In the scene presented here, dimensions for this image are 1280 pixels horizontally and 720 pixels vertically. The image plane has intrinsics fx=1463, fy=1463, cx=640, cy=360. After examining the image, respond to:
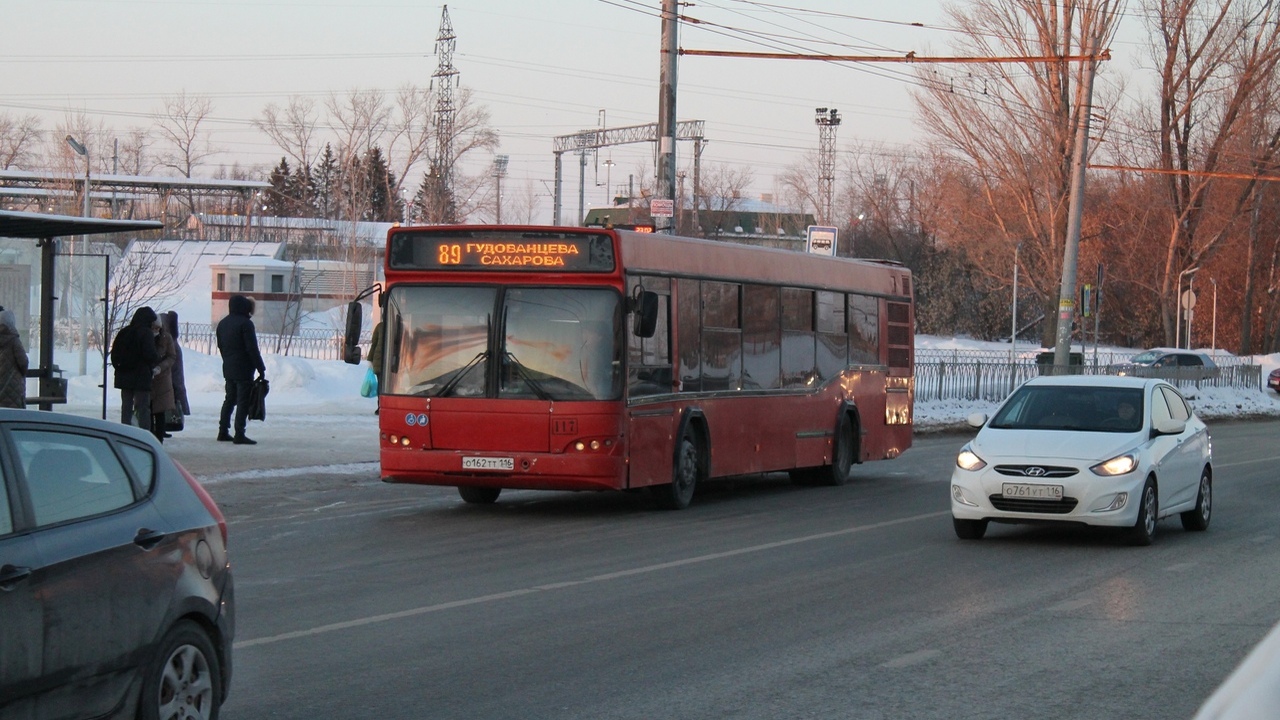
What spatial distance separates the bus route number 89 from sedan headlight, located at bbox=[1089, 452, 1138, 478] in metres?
6.27

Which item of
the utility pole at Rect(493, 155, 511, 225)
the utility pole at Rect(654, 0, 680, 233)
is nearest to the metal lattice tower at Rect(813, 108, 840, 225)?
the utility pole at Rect(493, 155, 511, 225)

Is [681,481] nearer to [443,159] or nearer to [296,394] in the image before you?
[296,394]

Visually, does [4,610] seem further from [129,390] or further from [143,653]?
[129,390]

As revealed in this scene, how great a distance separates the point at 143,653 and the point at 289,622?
3.46 metres

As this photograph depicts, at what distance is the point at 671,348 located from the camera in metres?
15.1

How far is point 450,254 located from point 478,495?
306 cm

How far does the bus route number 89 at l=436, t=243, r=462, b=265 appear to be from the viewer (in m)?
14.4

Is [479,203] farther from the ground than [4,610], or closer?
farther from the ground

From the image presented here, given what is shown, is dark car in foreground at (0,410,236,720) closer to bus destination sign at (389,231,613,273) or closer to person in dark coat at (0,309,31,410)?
bus destination sign at (389,231,613,273)

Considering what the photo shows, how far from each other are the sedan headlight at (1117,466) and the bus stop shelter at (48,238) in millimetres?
9253

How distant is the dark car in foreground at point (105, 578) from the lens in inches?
188

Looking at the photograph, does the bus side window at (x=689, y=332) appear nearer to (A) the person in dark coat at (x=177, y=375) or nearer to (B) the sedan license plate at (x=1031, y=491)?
(B) the sedan license plate at (x=1031, y=491)

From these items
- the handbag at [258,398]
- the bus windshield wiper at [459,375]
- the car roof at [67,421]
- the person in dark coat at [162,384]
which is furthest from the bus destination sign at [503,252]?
the car roof at [67,421]

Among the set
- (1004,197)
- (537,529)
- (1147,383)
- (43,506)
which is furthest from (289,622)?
(1004,197)
